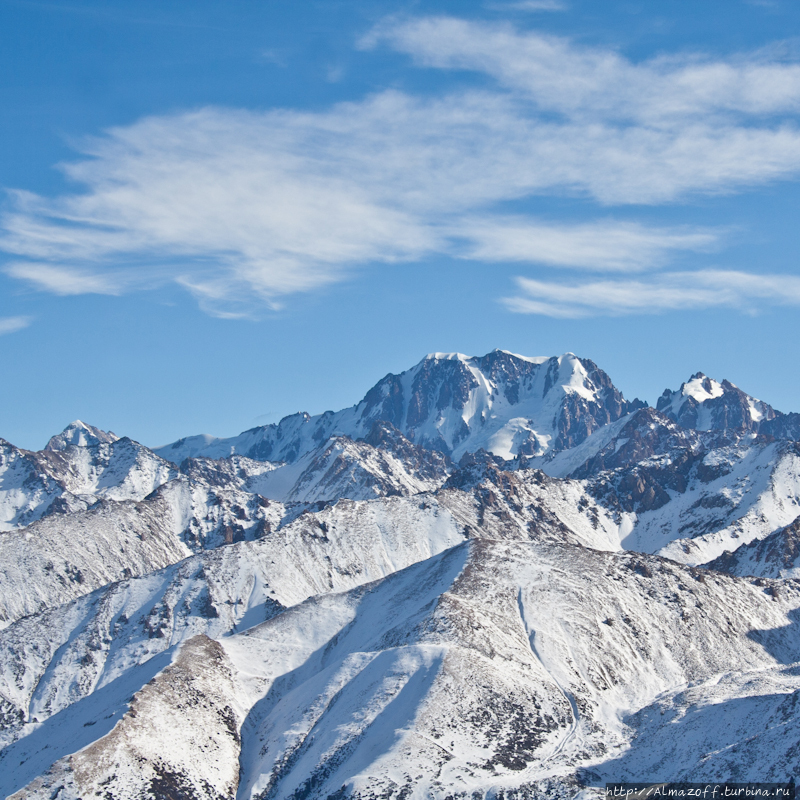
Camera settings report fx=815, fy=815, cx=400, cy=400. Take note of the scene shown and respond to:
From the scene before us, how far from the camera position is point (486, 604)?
132375 millimetres

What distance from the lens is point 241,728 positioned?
115 metres

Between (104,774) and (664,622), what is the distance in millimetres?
88026

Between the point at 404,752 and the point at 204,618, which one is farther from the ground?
the point at 204,618

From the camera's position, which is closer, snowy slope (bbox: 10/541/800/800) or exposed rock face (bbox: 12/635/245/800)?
snowy slope (bbox: 10/541/800/800)

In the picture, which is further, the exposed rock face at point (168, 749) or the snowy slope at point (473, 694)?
the exposed rock face at point (168, 749)

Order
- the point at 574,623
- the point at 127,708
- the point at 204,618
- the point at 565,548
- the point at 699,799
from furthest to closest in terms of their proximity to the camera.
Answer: the point at 204,618
the point at 565,548
the point at 574,623
the point at 127,708
the point at 699,799

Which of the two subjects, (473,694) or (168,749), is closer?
(168,749)

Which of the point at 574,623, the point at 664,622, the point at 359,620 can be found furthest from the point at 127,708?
the point at 664,622

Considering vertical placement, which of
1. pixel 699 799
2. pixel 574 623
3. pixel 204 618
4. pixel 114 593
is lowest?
pixel 699 799

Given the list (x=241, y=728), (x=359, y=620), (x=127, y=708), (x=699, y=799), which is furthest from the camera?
(x=359, y=620)

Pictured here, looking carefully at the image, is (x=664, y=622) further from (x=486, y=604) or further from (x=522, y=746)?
(x=522, y=746)

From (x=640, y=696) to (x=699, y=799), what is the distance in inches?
1519

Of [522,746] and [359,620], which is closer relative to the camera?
[522,746]

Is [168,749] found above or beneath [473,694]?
above
